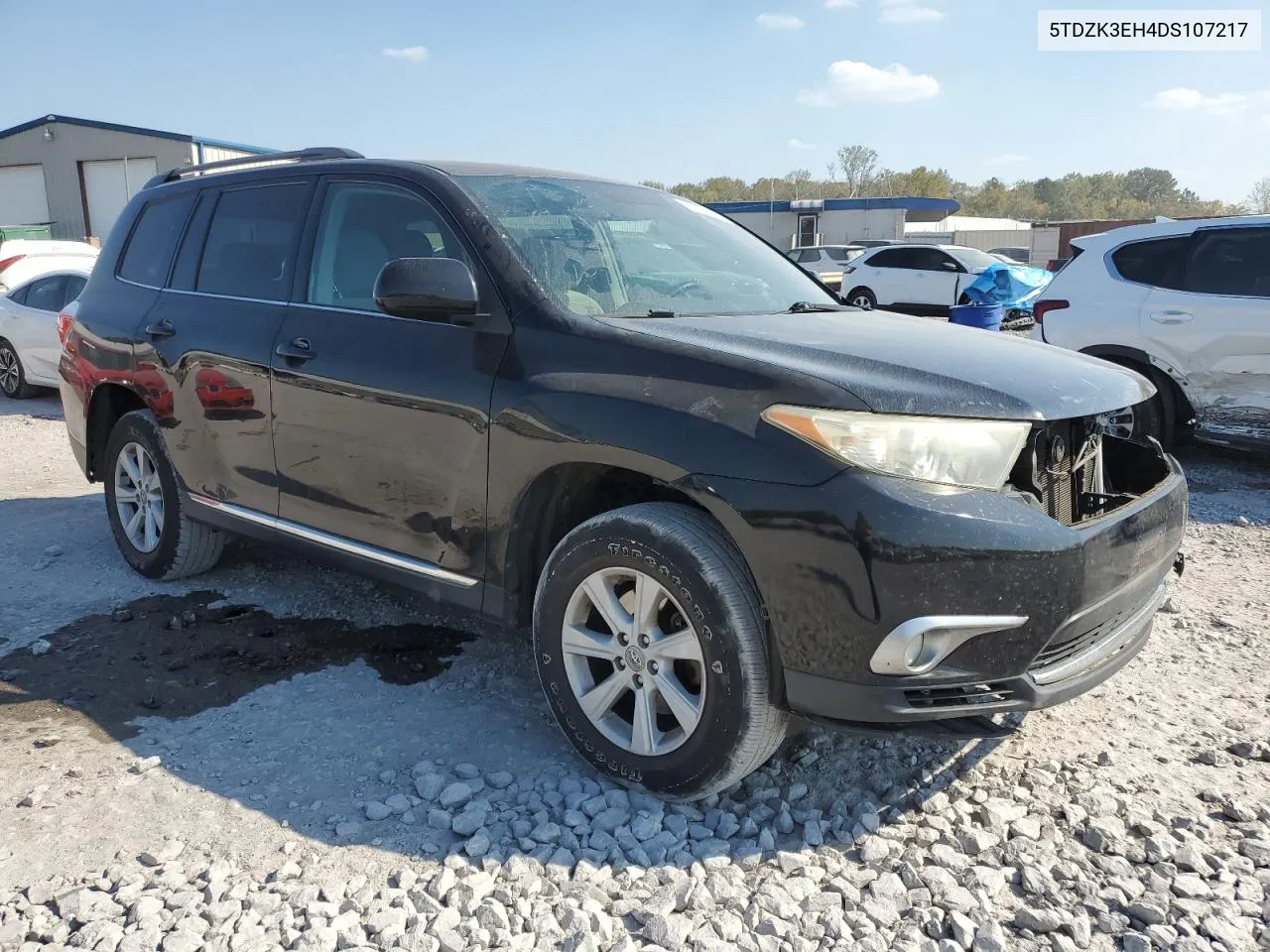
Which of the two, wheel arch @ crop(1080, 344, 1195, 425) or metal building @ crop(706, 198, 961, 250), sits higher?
metal building @ crop(706, 198, 961, 250)

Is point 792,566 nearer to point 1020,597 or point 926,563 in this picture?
point 926,563

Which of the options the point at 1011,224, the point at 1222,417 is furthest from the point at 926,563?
the point at 1011,224

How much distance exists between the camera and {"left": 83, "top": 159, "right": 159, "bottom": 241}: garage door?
29812mm

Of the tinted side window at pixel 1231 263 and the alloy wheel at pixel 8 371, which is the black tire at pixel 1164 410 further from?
the alloy wheel at pixel 8 371

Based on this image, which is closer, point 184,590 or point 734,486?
point 734,486

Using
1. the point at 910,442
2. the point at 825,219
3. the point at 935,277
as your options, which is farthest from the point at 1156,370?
the point at 825,219

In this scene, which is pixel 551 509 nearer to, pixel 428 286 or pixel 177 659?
pixel 428 286

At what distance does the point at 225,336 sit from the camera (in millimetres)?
4121

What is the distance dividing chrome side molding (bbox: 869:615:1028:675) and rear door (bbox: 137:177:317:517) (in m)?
2.56

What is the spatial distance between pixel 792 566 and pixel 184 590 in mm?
3484

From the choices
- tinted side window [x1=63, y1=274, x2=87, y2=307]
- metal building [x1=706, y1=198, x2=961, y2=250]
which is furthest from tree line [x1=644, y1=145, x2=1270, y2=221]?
tinted side window [x1=63, y1=274, x2=87, y2=307]

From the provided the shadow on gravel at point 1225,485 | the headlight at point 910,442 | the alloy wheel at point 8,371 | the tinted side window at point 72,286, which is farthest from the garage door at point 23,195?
the headlight at point 910,442

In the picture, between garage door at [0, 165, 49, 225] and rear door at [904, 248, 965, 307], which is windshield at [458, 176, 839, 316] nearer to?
rear door at [904, 248, 965, 307]

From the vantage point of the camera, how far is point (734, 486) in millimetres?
2592
